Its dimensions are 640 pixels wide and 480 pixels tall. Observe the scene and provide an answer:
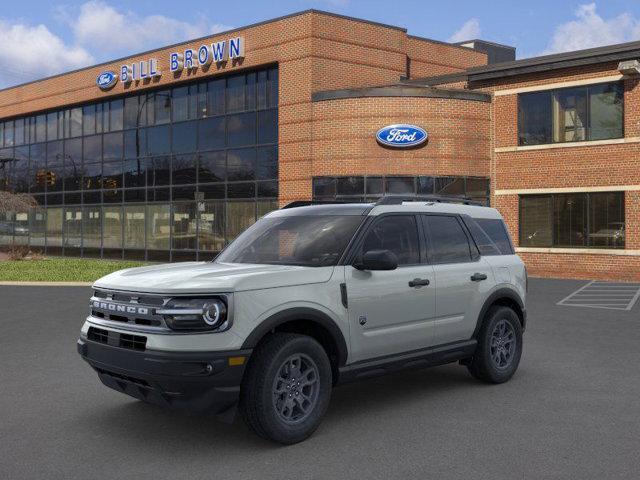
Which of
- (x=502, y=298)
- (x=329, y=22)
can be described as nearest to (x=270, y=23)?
(x=329, y=22)

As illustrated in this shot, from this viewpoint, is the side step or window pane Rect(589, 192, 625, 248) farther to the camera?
window pane Rect(589, 192, 625, 248)

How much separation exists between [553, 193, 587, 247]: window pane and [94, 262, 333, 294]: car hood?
1911 cm

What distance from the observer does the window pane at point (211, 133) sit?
95.2 ft

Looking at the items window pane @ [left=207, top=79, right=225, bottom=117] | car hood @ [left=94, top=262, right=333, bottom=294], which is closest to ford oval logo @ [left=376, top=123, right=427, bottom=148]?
window pane @ [left=207, top=79, right=225, bottom=117]

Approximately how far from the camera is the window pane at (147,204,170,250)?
31266mm

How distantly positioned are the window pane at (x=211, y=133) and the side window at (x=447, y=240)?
74.4ft

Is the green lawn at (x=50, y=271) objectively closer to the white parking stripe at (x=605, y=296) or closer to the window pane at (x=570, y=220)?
the white parking stripe at (x=605, y=296)

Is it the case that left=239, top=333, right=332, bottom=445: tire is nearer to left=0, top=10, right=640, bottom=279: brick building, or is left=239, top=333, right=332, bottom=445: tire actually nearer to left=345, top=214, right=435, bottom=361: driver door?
left=345, top=214, right=435, bottom=361: driver door

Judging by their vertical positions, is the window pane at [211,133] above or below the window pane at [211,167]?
above

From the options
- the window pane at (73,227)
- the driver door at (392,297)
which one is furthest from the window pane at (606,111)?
the window pane at (73,227)

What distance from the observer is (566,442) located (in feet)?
17.6

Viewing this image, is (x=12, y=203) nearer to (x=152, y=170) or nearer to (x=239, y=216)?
(x=152, y=170)

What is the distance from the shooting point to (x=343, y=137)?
81.7 ft

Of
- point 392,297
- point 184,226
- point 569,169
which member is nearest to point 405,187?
point 569,169
